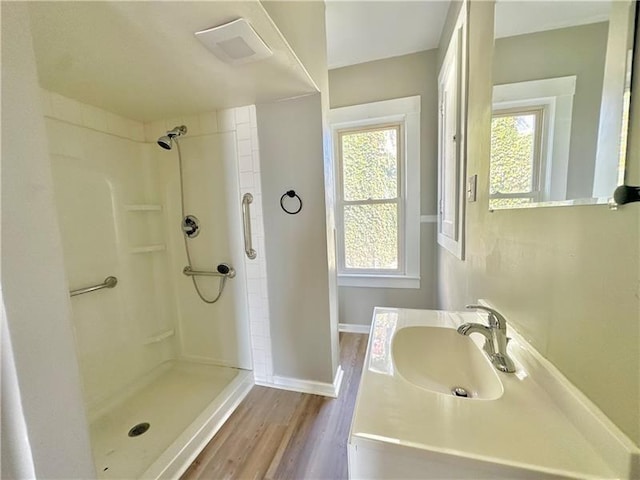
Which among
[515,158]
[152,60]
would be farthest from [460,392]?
[152,60]

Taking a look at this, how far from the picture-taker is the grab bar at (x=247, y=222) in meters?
1.80

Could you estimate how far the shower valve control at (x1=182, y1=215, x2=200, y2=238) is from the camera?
1969 mm

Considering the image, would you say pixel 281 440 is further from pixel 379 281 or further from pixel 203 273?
pixel 379 281

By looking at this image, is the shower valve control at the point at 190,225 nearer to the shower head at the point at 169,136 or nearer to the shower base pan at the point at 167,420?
the shower head at the point at 169,136

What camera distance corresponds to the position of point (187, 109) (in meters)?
1.76

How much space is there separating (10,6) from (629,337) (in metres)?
1.16

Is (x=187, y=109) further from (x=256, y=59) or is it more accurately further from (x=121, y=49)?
(x=256, y=59)

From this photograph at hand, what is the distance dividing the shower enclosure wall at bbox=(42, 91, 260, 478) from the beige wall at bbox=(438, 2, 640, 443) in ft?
5.18

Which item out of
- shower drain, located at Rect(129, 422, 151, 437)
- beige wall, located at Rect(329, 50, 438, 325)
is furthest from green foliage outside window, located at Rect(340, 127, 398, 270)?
shower drain, located at Rect(129, 422, 151, 437)

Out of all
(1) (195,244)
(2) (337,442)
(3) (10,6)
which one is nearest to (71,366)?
(3) (10,6)

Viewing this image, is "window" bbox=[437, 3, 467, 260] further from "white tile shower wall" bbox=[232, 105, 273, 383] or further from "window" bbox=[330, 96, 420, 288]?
"white tile shower wall" bbox=[232, 105, 273, 383]

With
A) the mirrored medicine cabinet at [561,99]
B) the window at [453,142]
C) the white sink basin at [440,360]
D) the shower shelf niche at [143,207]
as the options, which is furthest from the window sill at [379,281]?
the shower shelf niche at [143,207]

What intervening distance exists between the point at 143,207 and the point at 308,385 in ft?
5.81

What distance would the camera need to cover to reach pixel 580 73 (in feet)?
1.80
